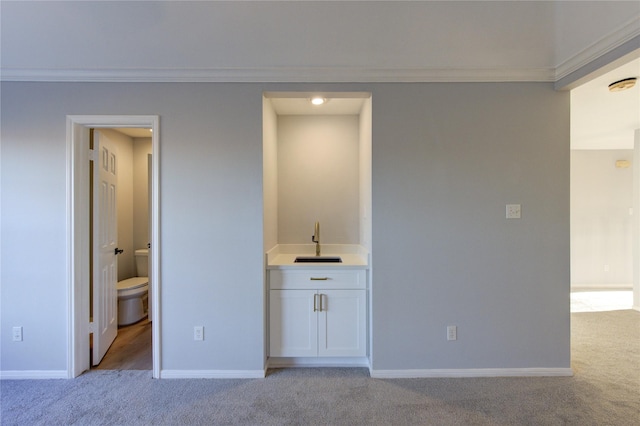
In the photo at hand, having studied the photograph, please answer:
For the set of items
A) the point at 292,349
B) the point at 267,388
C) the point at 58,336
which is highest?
the point at 58,336

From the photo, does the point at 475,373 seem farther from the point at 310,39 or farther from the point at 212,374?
the point at 310,39

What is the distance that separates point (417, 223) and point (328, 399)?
149 cm

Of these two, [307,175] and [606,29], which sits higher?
[606,29]

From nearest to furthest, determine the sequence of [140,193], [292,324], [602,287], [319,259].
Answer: [292,324]
[319,259]
[140,193]
[602,287]

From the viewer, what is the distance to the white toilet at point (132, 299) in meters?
3.56

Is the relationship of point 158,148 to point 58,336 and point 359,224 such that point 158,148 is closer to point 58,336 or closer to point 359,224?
point 58,336

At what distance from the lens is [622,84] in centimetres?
265

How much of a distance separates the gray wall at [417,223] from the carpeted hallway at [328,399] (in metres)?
0.19

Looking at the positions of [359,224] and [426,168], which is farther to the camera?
[359,224]

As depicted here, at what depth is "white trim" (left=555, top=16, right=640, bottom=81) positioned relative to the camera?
1.86 m

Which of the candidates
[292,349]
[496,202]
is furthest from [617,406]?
[292,349]

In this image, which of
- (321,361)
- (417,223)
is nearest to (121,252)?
(321,361)

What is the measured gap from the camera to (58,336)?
246cm

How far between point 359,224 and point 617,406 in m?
2.38
